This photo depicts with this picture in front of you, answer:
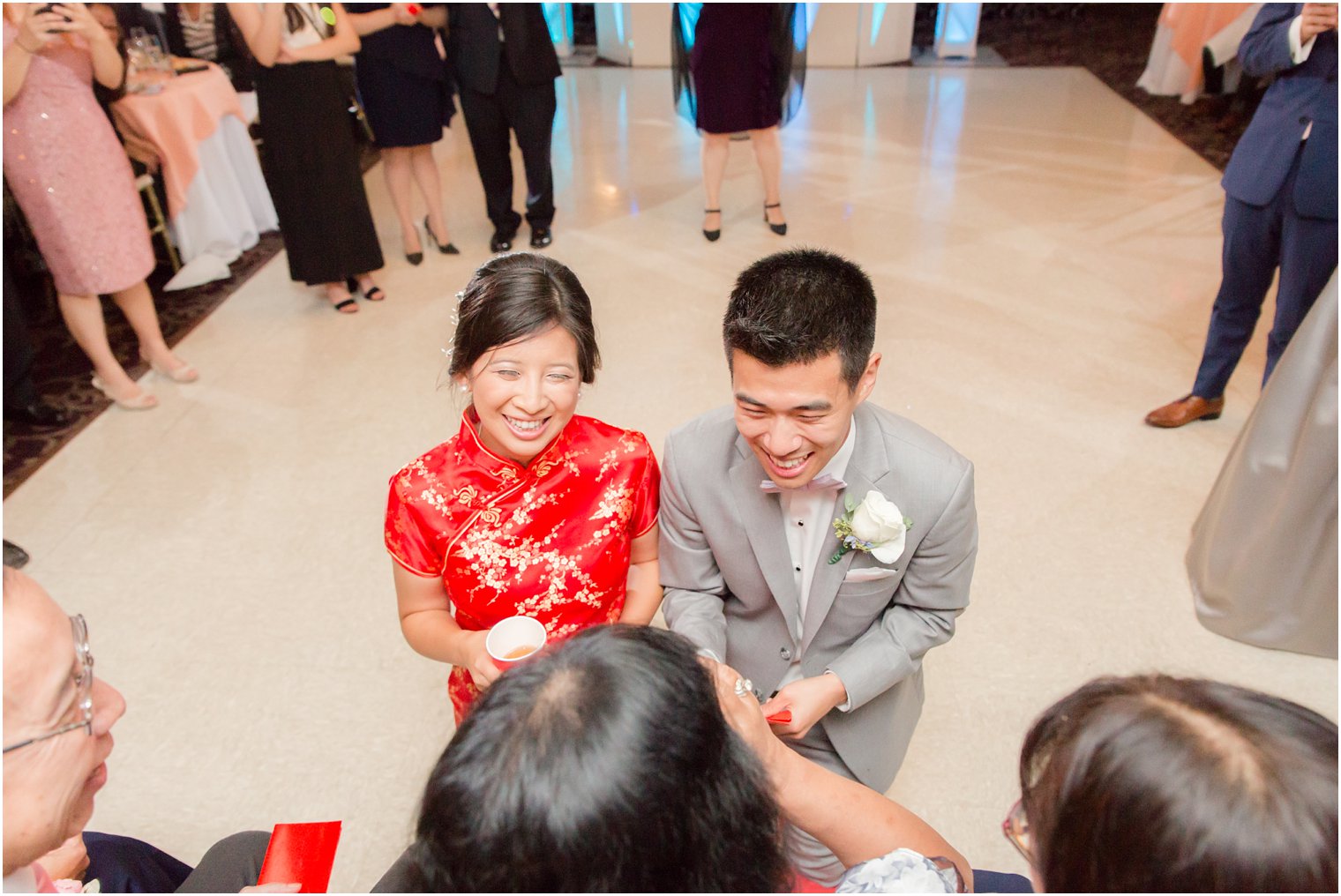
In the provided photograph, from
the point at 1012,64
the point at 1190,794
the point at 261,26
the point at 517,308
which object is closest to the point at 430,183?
the point at 261,26

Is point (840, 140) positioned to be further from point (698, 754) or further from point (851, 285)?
point (698, 754)

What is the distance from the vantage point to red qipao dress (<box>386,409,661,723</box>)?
55.1 inches

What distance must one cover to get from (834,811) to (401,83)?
3669mm

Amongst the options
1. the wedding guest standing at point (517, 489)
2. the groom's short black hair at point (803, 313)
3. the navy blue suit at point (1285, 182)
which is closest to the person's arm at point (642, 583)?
the wedding guest standing at point (517, 489)

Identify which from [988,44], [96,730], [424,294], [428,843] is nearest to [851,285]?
[428,843]

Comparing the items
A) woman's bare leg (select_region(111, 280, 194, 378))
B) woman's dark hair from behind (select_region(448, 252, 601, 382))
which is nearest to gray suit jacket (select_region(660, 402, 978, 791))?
woman's dark hair from behind (select_region(448, 252, 601, 382))

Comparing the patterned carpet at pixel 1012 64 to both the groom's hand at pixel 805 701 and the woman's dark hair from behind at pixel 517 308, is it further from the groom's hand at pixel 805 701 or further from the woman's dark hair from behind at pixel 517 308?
the groom's hand at pixel 805 701

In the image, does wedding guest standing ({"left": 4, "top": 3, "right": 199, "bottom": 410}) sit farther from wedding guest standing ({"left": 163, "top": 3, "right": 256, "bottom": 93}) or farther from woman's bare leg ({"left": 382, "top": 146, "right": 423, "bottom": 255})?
wedding guest standing ({"left": 163, "top": 3, "right": 256, "bottom": 93})

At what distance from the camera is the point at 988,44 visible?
26.9 feet

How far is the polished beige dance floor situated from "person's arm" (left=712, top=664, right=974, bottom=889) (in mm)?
834

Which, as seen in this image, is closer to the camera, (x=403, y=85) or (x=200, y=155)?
(x=403, y=85)

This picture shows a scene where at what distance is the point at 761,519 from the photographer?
54.2 inches

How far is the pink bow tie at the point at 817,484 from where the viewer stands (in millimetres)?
1320

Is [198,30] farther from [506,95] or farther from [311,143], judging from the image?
[506,95]
